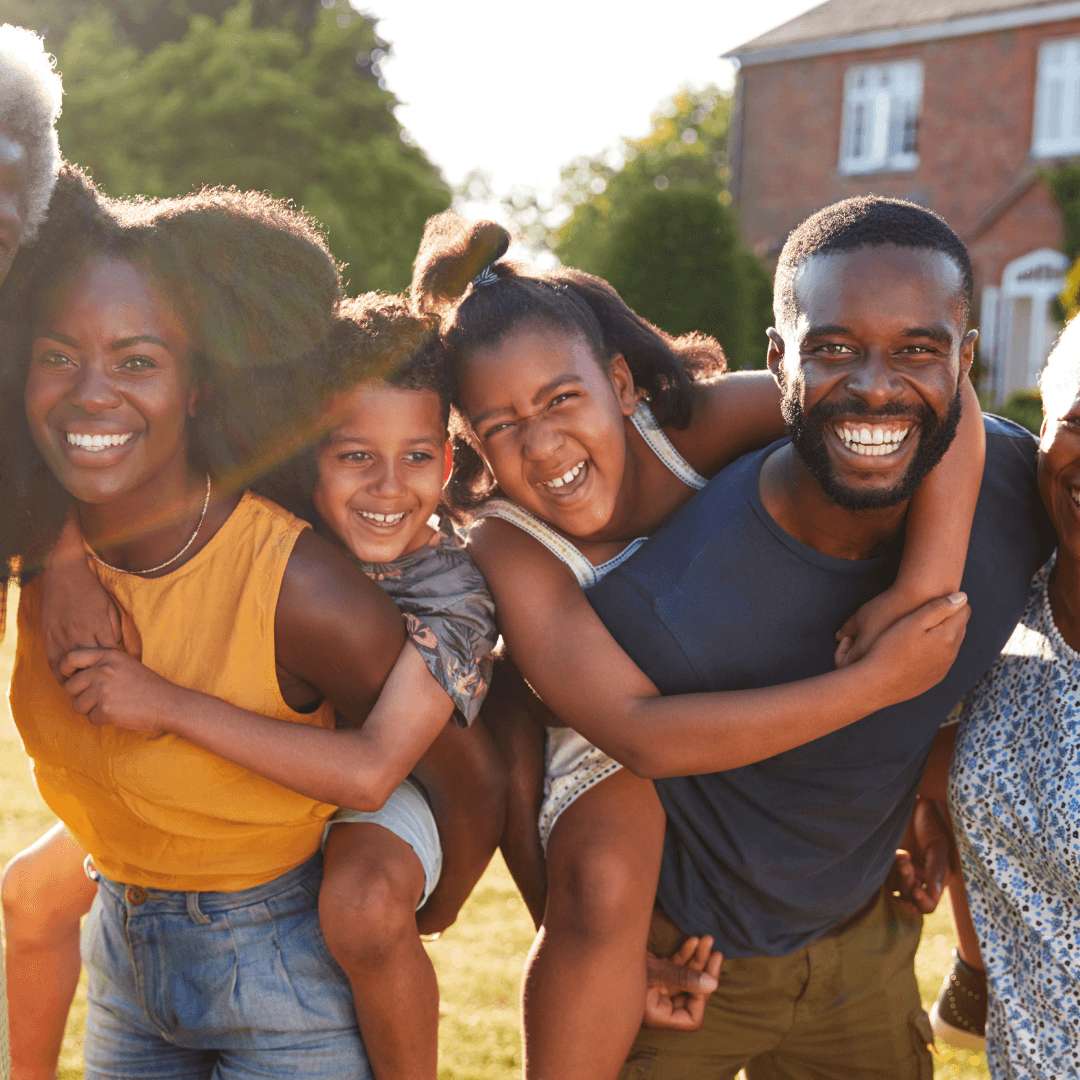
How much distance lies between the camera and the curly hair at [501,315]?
264cm

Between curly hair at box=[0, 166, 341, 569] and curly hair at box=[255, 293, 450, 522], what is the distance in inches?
2.3

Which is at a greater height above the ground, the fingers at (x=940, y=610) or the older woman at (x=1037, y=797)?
the fingers at (x=940, y=610)

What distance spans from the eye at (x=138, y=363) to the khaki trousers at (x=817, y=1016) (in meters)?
1.65

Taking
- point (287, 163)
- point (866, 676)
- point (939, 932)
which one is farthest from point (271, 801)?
point (287, 163)

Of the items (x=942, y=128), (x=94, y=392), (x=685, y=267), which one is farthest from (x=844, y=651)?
(x=942, y=128)

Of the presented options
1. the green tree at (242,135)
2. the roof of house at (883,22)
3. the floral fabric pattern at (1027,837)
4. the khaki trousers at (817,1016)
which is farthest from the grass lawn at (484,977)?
the roof of house at (883,22)

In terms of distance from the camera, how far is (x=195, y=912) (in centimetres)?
219

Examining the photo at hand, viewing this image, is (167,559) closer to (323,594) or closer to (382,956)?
(323,594)

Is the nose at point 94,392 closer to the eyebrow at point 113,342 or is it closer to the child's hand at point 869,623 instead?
the eyebrow at point 113,342

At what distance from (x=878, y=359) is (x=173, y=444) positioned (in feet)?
4.61

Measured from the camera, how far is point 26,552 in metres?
2.26

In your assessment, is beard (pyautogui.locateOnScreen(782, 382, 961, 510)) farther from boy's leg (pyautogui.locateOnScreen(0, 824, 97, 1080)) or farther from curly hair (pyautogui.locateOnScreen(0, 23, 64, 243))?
boy's leg (pyautogui.locateOnScreen(0, 824, 97, 1080))

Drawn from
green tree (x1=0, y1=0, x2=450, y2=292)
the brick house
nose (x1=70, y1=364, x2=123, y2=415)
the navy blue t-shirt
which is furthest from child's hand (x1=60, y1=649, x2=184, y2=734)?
the brick house

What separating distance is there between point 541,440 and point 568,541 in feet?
0.80
